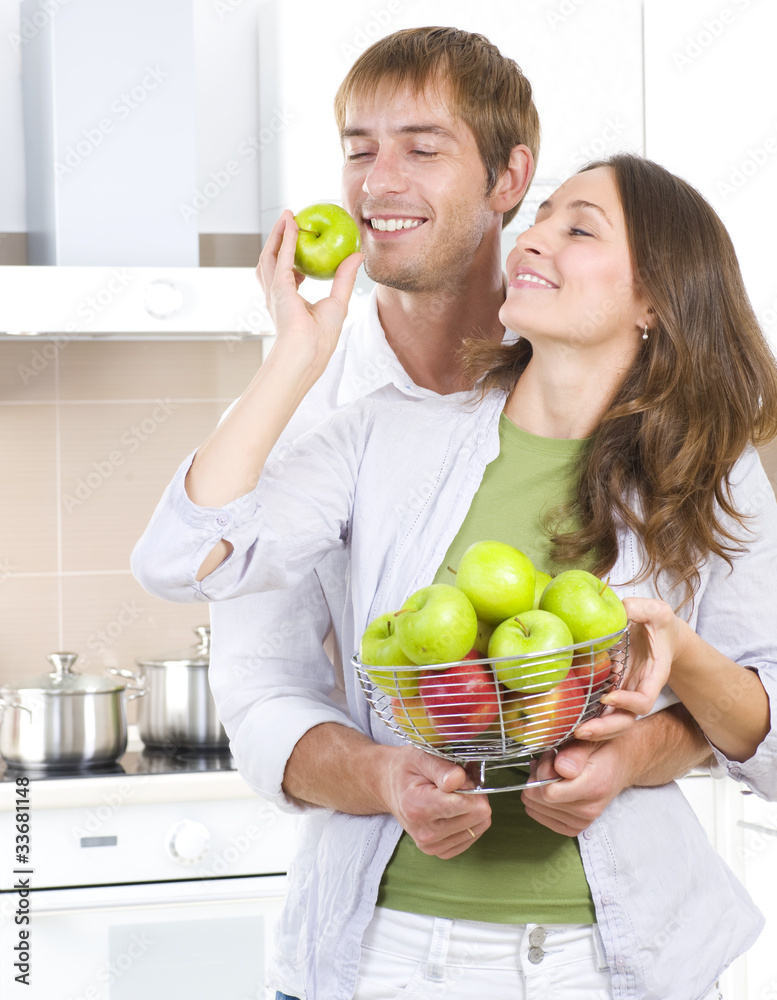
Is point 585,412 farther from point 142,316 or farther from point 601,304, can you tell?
point 142,316

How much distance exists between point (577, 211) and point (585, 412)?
0.71 ft

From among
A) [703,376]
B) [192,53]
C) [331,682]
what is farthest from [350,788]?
[192,53]

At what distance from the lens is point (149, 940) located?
6.56 ft

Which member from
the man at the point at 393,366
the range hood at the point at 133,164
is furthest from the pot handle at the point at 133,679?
the man at the point at 393,366

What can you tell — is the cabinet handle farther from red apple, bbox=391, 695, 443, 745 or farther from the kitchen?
red apple, bbox=391, 695, 443, 745

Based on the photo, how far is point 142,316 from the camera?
212cm

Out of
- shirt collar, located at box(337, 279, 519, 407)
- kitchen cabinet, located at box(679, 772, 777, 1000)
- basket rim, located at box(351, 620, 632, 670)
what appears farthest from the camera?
kitchen cabinet, located at box(679, 772, 777, 1000)

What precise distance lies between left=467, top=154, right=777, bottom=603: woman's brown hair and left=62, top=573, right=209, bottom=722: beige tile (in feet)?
4.89

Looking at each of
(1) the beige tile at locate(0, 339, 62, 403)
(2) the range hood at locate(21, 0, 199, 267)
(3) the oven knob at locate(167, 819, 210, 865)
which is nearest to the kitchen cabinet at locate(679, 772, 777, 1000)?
(3) the oven knob at locate(167, 819, 210, 865)

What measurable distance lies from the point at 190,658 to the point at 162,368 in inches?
29.3

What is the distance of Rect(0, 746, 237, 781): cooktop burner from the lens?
2.04 meters

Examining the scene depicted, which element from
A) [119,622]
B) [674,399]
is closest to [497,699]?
[674,399]

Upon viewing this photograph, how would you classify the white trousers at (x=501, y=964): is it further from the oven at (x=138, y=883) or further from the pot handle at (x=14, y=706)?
the pot handle at (x=14, y=706)

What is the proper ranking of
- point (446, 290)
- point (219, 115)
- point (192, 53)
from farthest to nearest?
point (219, 115) < point (192, 53) < point (446, 290)
